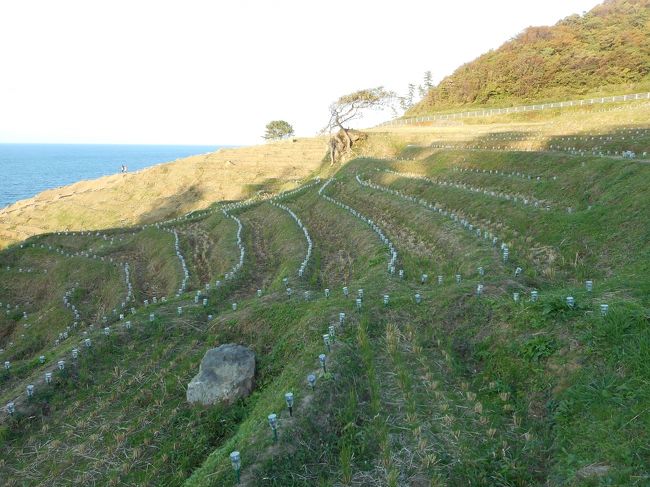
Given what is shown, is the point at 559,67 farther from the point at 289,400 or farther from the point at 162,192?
the point at 289,400

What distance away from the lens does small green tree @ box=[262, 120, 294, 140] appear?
125500mm

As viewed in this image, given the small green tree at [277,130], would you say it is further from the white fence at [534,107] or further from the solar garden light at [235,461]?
the solar garden light at [235,461]

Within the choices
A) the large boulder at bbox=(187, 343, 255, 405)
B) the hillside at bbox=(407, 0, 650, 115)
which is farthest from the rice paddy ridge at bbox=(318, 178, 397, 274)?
the hillside at bbox=(407, 0, 650, 115)

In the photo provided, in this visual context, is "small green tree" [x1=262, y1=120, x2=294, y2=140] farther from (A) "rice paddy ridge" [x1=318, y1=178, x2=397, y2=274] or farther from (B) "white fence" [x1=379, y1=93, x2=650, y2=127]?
(A) "rice paddy ridge" [x1=318, y1=178, x2=397, y2=274]

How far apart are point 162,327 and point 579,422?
13661mm

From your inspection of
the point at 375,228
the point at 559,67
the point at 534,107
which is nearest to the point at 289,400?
the point at 375,228

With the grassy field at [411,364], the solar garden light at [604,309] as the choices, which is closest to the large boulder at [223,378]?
the grassy field at [411,364]

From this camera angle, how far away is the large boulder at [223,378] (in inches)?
469

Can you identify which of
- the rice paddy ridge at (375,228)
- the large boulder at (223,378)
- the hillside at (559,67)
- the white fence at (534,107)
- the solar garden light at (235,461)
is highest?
the hillside at (559,67)

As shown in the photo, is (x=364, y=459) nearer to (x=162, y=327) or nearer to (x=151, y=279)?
(x=162, y=327)

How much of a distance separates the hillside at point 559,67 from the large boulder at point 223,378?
200 feet

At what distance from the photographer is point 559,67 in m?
64.3

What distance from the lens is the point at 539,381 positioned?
31.0 ft

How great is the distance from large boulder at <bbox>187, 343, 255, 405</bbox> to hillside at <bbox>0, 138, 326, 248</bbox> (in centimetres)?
4731
